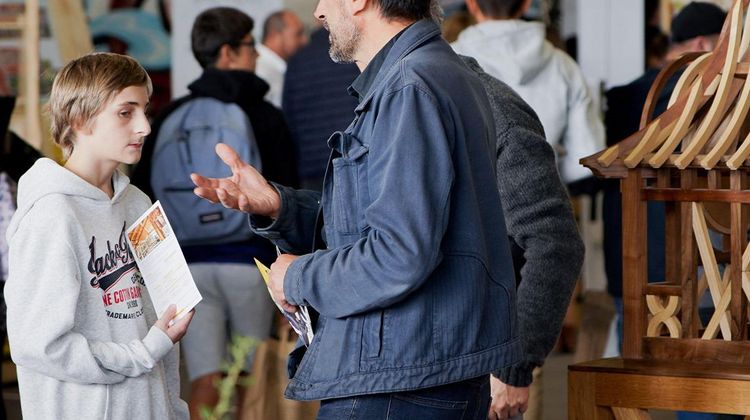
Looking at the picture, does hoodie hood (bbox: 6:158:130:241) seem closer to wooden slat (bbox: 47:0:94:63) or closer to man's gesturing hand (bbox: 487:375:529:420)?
man's gesturing hand (bbox: 487:375:529:420)

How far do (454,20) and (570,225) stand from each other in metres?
2.65

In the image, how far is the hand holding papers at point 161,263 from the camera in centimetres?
242

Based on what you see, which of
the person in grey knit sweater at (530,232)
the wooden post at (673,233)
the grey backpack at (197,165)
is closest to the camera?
the wooden post at (673,233)

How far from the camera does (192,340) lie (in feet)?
13.7

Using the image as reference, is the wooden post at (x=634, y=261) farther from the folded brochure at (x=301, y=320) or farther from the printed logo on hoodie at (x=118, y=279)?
the printed logo on hoodie at (x=118, y=279)

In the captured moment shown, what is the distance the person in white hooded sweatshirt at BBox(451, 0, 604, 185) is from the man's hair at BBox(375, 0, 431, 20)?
2035mm

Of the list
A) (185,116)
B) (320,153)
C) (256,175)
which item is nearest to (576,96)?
(320,153)

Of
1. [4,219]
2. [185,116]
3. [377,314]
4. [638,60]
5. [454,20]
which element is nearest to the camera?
[377,314]

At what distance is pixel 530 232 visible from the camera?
8.64 ft

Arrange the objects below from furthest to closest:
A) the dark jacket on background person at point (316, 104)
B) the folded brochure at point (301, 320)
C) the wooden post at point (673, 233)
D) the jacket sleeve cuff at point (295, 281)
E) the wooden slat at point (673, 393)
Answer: the dark jacket on background person at point (316, 104)
the wooden post at point (673, 233)
the wooden slat at point (673, 393)
the folded brochure at point (301, 320)
the jacket sleeve cuff at point (295, 281)

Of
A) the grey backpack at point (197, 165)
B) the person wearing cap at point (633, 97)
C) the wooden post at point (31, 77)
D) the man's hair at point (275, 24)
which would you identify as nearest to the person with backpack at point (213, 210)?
the grey backpack at point (197, 165)

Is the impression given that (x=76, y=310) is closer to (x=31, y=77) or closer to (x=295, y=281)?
(x=295, y=281)

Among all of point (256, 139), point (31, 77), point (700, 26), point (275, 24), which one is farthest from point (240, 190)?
point (275, 24)

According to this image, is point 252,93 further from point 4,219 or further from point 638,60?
point 638,60
